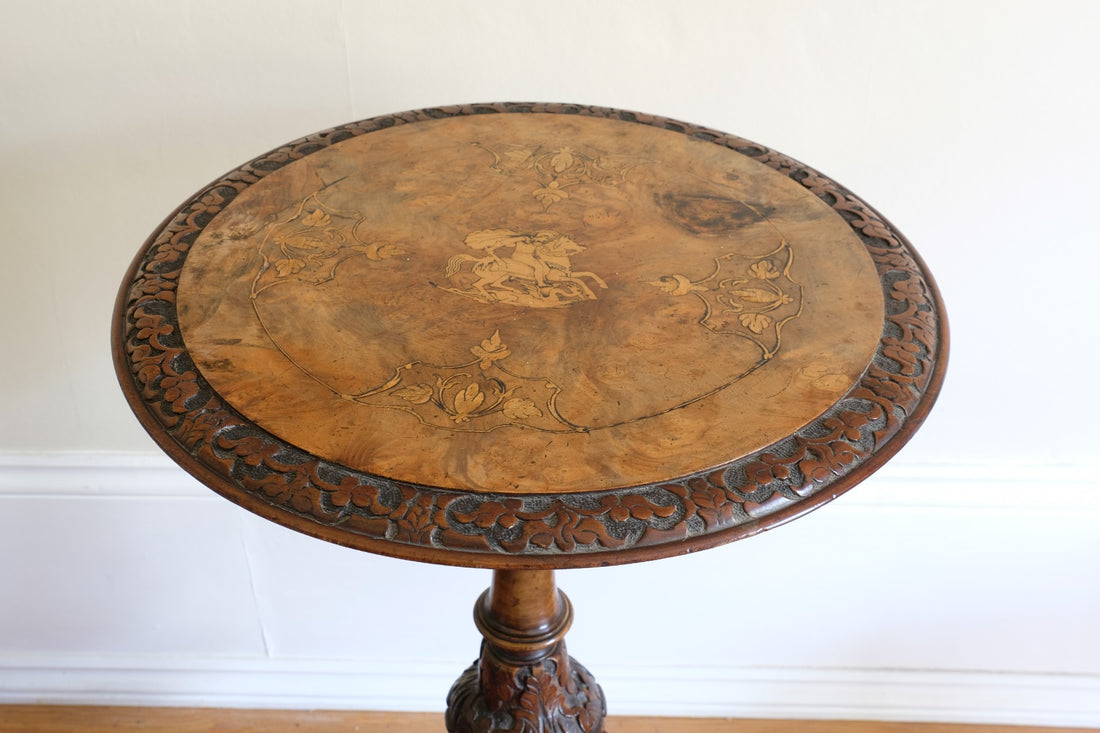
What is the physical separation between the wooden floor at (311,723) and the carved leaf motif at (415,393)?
109 cm

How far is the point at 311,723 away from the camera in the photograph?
1.70 metres

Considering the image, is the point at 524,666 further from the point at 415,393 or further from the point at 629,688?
the point at 629,688

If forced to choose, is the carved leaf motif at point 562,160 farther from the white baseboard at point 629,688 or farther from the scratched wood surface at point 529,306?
the white baseboard at point 629,688

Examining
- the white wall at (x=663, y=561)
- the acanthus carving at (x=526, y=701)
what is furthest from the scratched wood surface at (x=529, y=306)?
the acanthus carving at (x=526, y=701)

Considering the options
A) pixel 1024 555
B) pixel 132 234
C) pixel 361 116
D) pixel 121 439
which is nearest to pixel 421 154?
pixel 361 116

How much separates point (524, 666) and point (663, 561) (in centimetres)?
58

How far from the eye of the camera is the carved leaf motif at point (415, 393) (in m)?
0.77

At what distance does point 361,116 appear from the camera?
1381 millimetres

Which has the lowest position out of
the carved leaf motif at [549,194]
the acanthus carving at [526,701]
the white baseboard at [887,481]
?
the acanthus carving at [526,701]

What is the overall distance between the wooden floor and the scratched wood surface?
3.39ft

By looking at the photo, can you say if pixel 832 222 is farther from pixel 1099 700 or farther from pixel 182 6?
pixel 1099 700

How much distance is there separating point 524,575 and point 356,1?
0.78m

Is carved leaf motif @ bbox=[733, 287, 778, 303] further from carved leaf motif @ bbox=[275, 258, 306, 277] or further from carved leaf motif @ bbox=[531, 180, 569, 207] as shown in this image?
carved leaf motif @ bbox=[275, 258, 306, 277]

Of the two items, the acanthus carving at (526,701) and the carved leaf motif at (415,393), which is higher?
the carved leaf motif at (415,393)
